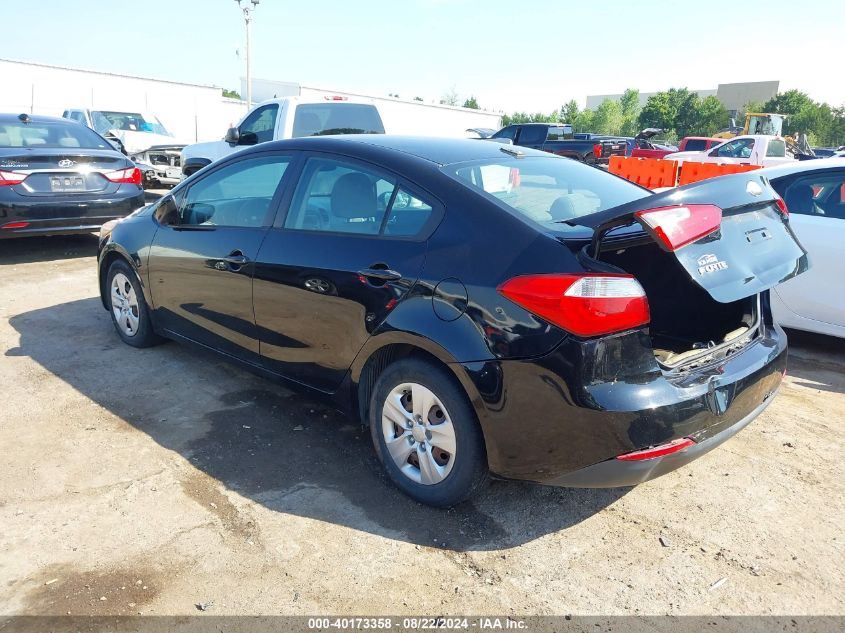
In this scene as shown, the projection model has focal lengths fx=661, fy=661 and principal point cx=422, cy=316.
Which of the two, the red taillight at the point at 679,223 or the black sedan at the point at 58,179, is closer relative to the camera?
the red taillight at the point at 679,223

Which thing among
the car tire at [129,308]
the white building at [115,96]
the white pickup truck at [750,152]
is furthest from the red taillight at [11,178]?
the white building at [115,96]

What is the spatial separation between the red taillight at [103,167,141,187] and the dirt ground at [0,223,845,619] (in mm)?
4451

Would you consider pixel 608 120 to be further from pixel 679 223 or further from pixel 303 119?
pixel 679 223

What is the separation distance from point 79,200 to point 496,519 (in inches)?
267

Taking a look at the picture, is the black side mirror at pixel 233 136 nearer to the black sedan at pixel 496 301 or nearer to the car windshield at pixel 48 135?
the car windshield at pixel 48 135

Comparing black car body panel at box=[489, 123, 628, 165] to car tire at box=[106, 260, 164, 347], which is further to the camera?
black car body panel at box=[489, 123, 628, 165]

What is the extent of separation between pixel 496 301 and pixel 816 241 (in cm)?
364

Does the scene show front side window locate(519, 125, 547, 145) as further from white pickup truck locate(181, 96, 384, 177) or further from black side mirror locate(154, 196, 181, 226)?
black side mirror locate(154, 196, 181, 226)

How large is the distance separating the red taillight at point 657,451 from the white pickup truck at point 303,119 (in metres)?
7.35

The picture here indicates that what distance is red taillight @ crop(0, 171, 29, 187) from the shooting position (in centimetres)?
721

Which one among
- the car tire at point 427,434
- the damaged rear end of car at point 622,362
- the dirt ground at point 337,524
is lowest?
the dirt ground at point 337,524

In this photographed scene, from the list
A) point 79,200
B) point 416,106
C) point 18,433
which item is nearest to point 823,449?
point 18,433

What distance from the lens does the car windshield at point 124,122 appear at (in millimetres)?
15406

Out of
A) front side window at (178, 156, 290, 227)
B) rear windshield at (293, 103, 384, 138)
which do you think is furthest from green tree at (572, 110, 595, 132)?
front side window at (178, 156, 290, 227)
